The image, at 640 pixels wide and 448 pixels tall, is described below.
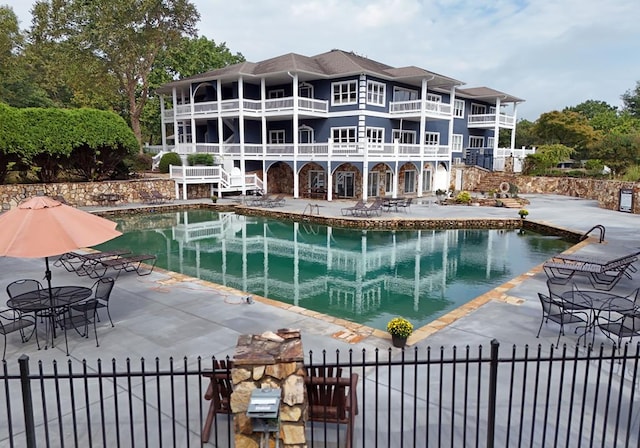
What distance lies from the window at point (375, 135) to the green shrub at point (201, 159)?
388 inches

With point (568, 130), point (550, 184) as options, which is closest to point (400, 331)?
point (550, 184)

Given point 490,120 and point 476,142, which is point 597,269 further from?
point 476,142

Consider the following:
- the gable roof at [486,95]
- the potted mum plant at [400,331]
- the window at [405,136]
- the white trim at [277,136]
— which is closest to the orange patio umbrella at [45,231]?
the potted mum plant at [400,331]

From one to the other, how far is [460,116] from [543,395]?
1333 inches

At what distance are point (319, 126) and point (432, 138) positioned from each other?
905 cm

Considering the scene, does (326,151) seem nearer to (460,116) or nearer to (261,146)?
(261,146)

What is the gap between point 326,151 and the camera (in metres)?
26.6

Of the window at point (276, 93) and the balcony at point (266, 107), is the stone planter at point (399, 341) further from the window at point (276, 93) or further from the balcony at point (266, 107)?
the window at point (276, 93)

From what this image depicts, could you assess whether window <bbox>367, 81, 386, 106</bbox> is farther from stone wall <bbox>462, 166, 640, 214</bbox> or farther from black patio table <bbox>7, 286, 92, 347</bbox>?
black patio table <bbox>7, 286, 92, 347</bbox>

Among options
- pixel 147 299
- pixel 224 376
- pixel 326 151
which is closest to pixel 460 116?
pixel 326 151

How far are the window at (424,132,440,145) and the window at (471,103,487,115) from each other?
5.97 meters

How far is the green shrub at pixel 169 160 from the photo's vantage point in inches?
1187

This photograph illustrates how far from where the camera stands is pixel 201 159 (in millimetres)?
28469

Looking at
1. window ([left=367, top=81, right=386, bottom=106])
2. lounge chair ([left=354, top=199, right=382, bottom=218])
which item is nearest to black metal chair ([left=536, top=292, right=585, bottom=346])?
lounge chair ([left=354, top=199, right=382, bottom=218])
